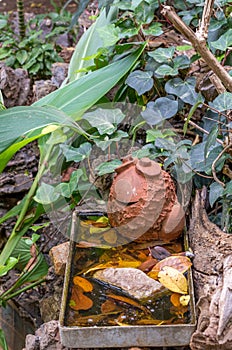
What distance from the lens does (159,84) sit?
5.55 ft

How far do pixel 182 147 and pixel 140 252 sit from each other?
0.93 ft

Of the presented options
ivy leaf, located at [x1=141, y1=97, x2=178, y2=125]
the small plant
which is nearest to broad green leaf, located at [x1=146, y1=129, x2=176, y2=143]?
ivy leaf, located at [x1=141, y1=97, x2=178, y2=125]

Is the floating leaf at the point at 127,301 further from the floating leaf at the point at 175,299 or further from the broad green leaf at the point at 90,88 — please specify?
the broad green leaf at the point at 90,88

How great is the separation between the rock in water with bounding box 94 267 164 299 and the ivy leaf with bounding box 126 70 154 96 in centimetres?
53

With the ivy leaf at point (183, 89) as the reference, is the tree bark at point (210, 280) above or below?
below

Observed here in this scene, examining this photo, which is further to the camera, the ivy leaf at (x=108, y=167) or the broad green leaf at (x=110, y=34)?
the broad green leaf at (x=110, y=34)

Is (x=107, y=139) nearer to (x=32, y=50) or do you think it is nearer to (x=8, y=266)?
(x=8, y=266)

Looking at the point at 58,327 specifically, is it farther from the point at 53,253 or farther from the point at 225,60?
the point at 225,60

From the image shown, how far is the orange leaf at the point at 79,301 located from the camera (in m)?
1.24

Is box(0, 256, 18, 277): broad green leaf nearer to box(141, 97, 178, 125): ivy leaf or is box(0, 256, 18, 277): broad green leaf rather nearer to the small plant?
box(141, 97, 178, 125): ivy leaf

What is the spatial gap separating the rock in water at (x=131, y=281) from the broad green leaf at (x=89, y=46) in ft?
2.53

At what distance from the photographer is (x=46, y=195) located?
1533mm

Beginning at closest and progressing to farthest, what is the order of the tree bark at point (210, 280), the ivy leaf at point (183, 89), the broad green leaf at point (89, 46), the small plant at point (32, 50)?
the tree bark at point (210, 280), the ivy leaf at point (183, 89), the broad green leaf at point (89, 46), the small plant at point (32, 50)

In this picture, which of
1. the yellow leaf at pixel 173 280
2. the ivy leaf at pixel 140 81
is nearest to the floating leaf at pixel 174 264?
the yellow leaf at pixel 173 280
